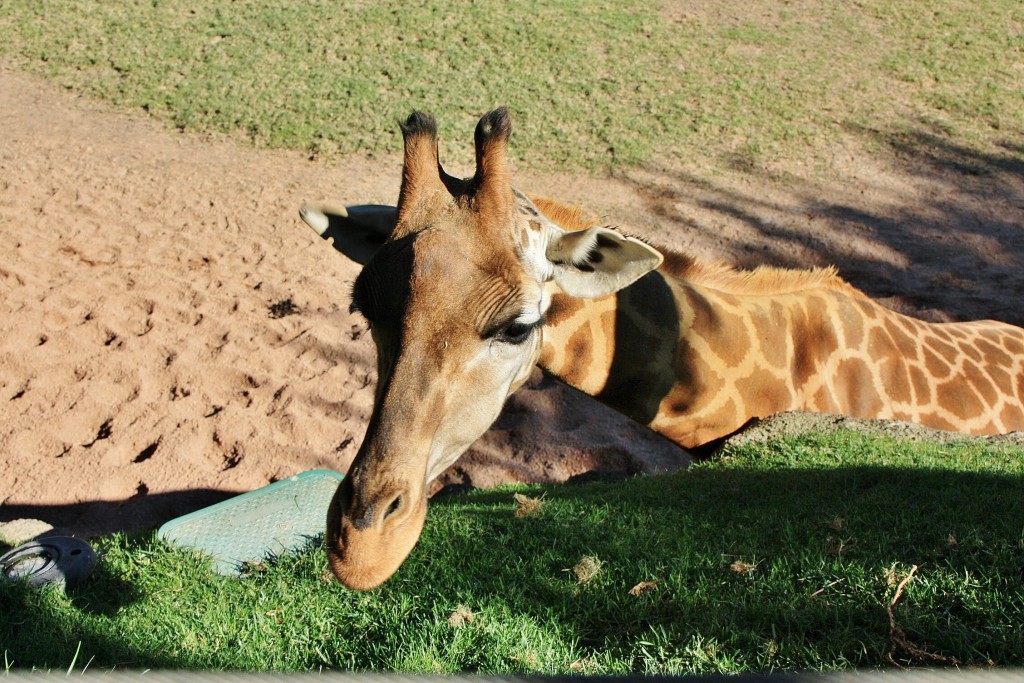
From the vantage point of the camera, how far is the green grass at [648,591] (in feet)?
8.60

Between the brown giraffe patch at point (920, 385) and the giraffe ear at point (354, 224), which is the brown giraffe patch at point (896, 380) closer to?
the brown giraffe patch at point (920, 385)

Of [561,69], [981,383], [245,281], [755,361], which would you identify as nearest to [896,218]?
[561,69]

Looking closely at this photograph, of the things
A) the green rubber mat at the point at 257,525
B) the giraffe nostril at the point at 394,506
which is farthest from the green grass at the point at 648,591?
the giraffe nostril at the point at 394,506

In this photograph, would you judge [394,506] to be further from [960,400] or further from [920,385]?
[960,400]

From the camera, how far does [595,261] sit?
357 cm

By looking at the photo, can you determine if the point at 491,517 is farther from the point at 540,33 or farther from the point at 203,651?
the point at 540,33

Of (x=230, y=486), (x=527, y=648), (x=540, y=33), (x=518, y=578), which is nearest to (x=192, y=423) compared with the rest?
(x=230, y=486)

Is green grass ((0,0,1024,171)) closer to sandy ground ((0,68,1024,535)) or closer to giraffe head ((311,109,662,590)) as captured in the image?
sandy ground ((0,68,1024,535))

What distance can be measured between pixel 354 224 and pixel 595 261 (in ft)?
3.99

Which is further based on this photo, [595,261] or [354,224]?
[354,224]

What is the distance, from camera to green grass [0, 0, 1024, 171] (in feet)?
38.1

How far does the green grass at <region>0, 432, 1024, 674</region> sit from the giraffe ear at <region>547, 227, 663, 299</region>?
98cm

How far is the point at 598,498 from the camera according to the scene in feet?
13.4

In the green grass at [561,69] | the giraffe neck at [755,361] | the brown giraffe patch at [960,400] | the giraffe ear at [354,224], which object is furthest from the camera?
the green grass at [561,69]
